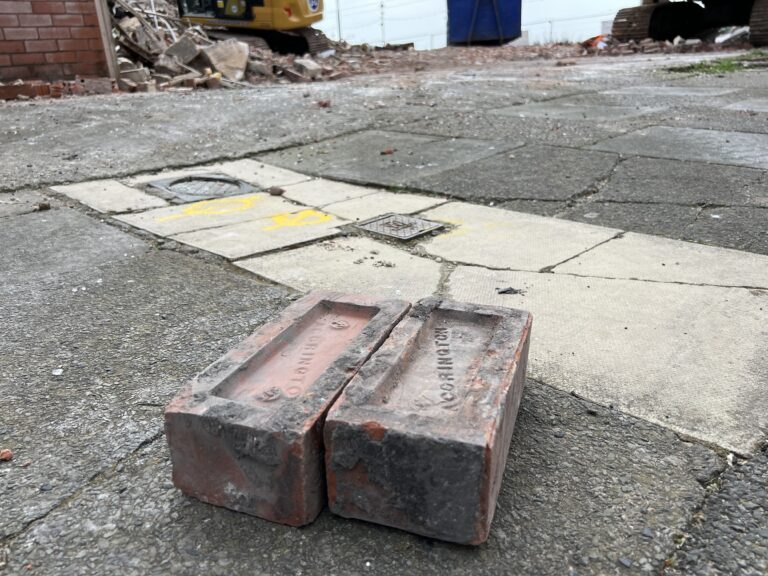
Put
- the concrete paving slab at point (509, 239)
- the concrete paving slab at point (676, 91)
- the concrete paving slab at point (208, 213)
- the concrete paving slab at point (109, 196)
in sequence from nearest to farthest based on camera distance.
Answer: the concrete paving slab at point (509, 239)
the concrete paving slab at point (208, 213)
the concrete paving slab at point (109, 196)
the concrete paving slab at point (676, 91)

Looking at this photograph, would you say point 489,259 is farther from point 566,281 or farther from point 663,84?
point 663,84

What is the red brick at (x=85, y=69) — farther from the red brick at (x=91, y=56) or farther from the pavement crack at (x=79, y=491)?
the pavement crack at (x=79, y=491)

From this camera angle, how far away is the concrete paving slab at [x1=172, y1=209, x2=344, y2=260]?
3.03 metres

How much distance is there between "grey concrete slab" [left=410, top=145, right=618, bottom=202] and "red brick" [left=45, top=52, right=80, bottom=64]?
23.0ft

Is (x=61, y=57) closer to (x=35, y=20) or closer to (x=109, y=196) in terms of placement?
(x=35, y=20)

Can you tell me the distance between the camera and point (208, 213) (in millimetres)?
3666

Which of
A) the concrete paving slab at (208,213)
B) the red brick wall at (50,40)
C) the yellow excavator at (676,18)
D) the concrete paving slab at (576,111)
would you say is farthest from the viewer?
the yellow excavator at (676,18)

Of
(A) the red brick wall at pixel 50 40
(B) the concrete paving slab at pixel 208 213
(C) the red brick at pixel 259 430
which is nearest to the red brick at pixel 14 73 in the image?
(A) the red brick wall at pixel 50 40

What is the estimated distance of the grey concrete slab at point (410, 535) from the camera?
4.01 ft

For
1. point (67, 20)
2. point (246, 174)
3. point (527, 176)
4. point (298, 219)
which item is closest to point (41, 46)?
point (67, 20)

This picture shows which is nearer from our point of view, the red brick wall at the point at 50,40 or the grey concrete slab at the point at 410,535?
the grey concrete slab at the point at 410,535

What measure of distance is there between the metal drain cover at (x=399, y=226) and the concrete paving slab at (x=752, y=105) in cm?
430

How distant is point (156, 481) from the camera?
4.78ft

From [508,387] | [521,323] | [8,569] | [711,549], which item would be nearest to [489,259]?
[521,323]
